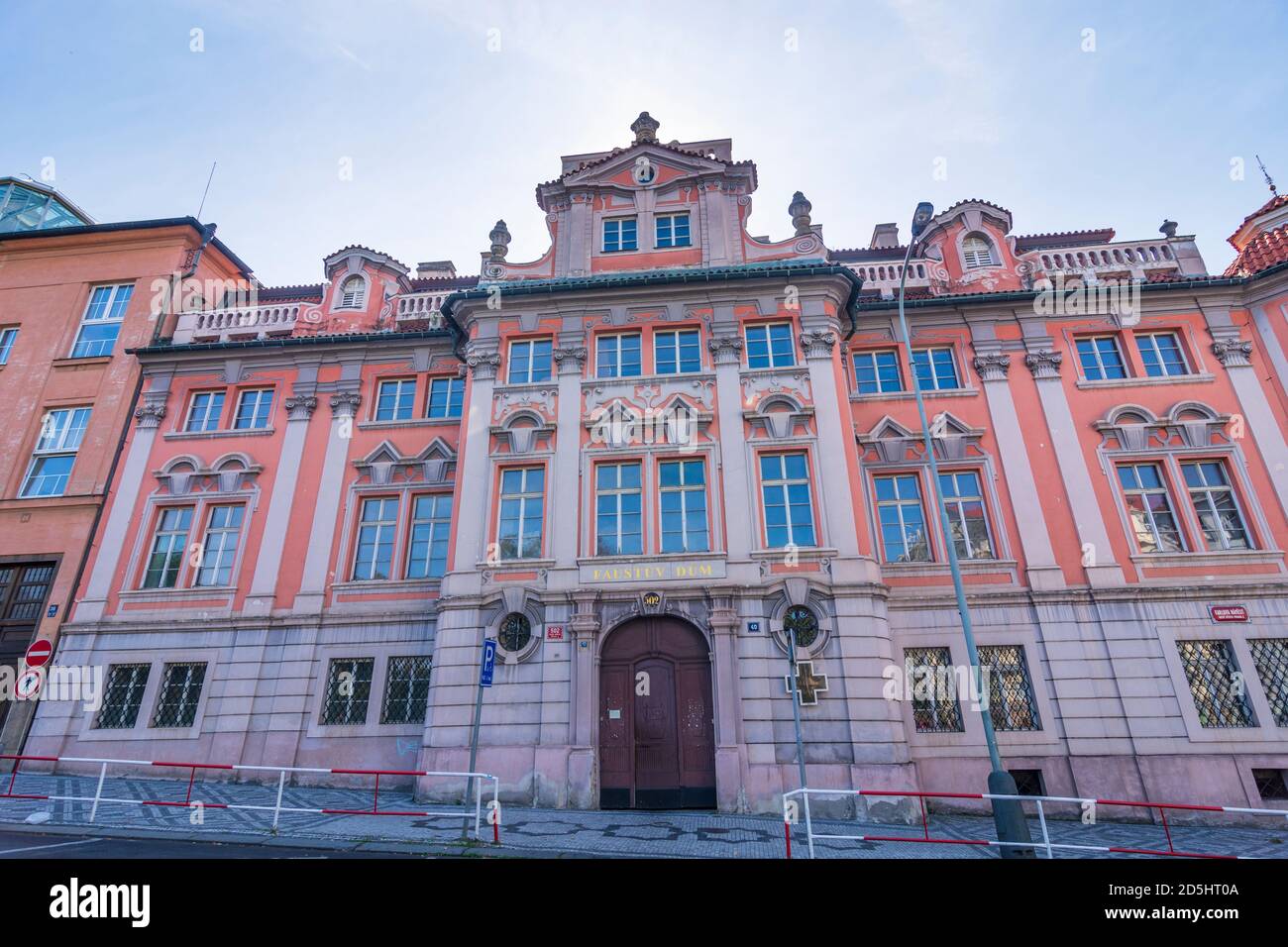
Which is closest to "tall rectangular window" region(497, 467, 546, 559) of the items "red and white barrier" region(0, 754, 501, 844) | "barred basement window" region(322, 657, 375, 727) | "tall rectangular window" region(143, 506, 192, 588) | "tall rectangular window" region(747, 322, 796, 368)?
"barred basement window" region(322, 657, 375, 727)

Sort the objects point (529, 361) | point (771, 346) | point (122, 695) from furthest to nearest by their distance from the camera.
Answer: point (529, 361), point (771, 346), point (122, 695)

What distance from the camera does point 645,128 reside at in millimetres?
22578

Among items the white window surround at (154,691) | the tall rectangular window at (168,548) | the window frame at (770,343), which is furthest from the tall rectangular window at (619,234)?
the white window surround at (154,691)

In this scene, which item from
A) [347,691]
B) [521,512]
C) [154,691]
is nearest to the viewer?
[521,512]

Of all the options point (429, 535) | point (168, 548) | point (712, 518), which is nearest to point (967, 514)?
point (712, 518)

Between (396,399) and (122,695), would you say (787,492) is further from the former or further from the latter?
(122,695)

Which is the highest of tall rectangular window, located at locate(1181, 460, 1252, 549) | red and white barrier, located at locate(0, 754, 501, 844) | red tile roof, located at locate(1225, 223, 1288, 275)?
red tile roof, located at locate(1225, 223, 1288, 275)

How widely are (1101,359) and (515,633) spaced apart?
19925 mm

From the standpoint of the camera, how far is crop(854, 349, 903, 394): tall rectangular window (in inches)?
795

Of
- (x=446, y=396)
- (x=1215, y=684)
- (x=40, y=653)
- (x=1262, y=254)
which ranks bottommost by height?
(x=1215, y=684)

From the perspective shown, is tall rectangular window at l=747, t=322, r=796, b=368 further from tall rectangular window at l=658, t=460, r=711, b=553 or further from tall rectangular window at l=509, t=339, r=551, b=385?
tall rectangular window at l=509, t=339, r=551, b=385

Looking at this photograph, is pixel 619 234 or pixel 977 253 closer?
pixel 619 234

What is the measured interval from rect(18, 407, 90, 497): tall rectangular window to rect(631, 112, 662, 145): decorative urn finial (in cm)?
2232

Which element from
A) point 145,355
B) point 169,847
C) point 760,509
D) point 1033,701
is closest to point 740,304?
point 760,509
